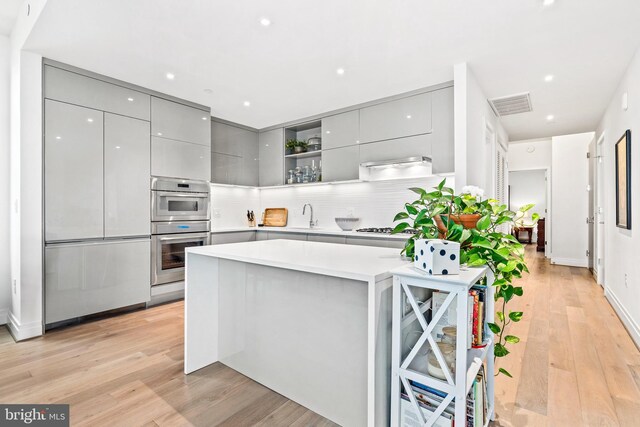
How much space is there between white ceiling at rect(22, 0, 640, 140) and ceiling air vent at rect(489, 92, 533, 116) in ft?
0.60

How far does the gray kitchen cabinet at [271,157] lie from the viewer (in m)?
5.02

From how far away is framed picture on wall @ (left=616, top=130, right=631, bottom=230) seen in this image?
303 centimetres

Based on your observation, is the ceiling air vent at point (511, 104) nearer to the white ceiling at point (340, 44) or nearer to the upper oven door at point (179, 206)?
the white ceiling at point (340, 44)

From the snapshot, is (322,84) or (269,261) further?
(322,84)

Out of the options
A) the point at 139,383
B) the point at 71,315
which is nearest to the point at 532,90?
the point at 139,383

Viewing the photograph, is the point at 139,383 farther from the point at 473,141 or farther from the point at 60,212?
the point at 473,141

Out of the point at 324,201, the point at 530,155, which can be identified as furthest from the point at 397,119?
the point at 530,155

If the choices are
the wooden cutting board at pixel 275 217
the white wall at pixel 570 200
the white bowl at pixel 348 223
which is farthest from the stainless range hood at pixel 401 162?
the white wall at pixel 570 200

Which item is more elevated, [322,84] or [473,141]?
[322,84]

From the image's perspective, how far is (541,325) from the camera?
3178 millimetres

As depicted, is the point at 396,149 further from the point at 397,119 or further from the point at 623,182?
the point at 623,182

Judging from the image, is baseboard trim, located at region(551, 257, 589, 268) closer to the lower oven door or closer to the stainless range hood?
the stainless range hood

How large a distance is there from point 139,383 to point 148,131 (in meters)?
2.62

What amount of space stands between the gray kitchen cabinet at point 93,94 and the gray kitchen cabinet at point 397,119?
2.54 metres
